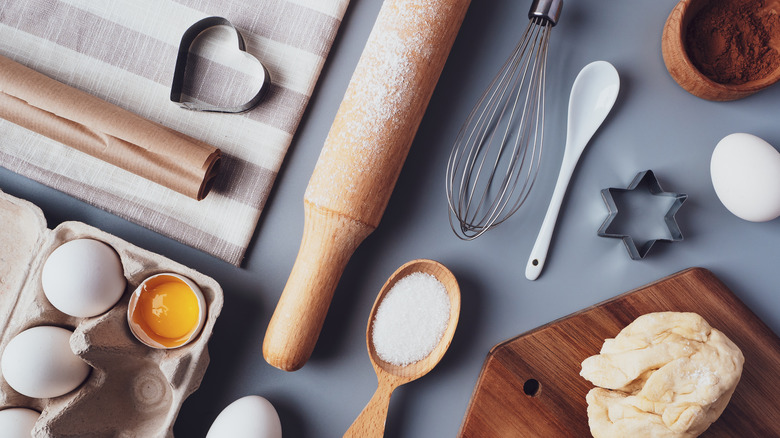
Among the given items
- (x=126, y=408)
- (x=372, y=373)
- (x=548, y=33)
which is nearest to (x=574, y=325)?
(x=372, y=373)

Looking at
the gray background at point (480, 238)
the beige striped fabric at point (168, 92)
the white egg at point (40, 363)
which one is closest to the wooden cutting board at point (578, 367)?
the gray background at point (480, 238)

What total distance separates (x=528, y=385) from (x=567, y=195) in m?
0.29

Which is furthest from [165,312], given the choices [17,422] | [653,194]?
[653,194]

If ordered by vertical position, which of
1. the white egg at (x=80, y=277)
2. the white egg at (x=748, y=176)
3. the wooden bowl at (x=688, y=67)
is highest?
the wooden bowl at (x=688, y=67)

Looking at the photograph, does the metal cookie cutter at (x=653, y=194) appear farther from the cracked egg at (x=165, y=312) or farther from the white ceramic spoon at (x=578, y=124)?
the cracked egg at (x=165, y=312)

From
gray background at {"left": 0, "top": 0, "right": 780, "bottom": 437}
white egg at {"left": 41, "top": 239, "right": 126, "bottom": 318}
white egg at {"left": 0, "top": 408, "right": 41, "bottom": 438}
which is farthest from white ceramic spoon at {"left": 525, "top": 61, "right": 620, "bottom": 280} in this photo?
white egg at {"left": 0, "top": 408, "right": 41, "bottom": 438}

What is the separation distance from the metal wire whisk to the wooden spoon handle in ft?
0.84

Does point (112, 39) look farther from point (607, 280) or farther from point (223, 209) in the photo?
point (607, 280)

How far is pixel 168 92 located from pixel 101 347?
37cm

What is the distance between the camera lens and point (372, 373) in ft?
2.31

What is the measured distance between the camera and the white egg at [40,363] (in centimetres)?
57

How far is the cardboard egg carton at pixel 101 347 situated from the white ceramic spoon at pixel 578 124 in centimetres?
46

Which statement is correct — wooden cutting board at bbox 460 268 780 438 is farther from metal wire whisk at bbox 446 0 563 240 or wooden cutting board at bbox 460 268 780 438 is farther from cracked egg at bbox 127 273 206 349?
cracked egg at bbox 127 273 206 349

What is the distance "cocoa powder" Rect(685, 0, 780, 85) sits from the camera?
656 millimetres
